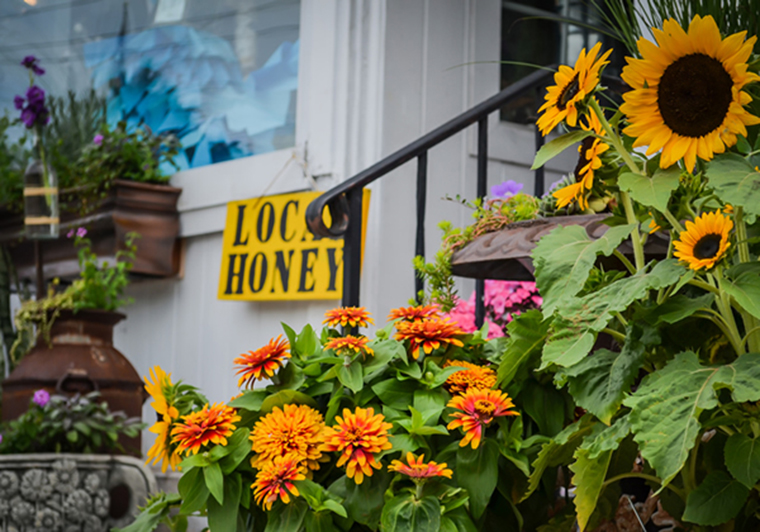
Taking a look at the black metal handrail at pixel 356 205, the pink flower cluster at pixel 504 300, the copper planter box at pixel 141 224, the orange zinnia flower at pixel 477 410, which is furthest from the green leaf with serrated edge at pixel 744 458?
the copper planter box at pixel 141 224

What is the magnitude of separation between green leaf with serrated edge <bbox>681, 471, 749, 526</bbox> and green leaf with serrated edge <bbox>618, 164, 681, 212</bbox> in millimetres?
298

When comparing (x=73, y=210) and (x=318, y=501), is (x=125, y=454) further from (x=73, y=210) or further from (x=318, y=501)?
(x=318, y=501)

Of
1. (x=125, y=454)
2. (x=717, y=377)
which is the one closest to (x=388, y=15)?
(x=125, y=454)

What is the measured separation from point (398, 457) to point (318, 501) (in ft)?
0.38

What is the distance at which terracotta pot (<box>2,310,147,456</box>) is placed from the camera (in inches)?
101

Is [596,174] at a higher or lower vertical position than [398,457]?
higher

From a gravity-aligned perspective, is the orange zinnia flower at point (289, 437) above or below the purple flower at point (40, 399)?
above

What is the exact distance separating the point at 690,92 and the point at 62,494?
199 cm

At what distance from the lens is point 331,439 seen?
0.99 meters

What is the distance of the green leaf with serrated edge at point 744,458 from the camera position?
777 millimetres

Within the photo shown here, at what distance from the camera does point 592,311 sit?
32.5 inches

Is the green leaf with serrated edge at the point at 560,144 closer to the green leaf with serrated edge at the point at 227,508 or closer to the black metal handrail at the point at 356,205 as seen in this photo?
the green leaf with serrated edge at the point at 227,508

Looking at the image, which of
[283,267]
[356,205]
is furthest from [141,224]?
[356,205]

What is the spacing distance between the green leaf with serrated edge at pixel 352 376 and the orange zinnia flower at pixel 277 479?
12 cm
